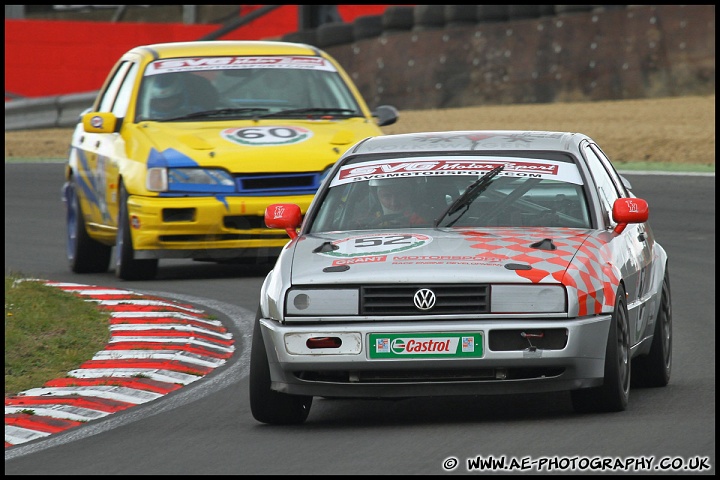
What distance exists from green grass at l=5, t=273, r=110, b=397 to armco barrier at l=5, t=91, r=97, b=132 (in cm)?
1977

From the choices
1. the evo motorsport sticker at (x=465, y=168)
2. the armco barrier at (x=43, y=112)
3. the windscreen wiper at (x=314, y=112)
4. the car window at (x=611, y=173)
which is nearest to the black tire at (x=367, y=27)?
the armco barrier at (x=43, y=112)

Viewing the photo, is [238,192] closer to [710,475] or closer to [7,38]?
[710,475]

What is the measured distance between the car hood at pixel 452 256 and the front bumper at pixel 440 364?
0.65 ft

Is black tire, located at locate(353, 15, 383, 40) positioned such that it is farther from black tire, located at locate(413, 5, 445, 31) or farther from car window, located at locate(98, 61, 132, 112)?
car window, located at locate(98, 61, 132, 112)

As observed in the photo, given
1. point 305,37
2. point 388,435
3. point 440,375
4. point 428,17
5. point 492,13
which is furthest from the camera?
point 305,37

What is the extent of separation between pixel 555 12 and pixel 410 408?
67.0ft

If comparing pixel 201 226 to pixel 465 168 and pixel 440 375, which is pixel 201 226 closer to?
pixel 465 168

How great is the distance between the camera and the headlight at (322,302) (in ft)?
22.4

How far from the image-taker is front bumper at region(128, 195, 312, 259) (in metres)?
12.3

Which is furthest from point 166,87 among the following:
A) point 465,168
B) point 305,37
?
point 305,37

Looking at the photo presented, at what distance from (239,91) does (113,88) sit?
1.29m

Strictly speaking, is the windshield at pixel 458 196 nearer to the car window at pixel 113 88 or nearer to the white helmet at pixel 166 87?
the white helmet at pixel 166 87

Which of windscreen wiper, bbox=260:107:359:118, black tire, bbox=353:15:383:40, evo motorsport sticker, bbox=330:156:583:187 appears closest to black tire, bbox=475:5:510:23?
black tire, bbox=353:15:383:40

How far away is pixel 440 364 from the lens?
6.69 m
